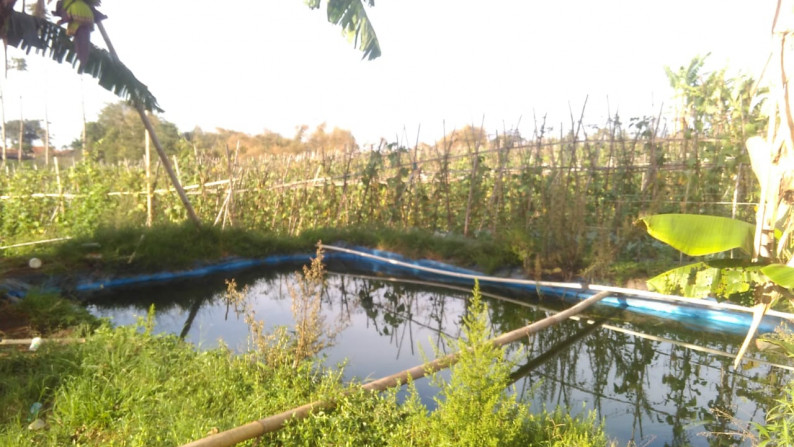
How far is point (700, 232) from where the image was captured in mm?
2074

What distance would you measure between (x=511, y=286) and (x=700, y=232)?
4.34 meters

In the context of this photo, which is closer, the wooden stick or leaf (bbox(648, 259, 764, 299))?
leaf (bbox(648, 259, 764, 299))

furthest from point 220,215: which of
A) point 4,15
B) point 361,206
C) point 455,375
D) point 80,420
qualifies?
point 455,375

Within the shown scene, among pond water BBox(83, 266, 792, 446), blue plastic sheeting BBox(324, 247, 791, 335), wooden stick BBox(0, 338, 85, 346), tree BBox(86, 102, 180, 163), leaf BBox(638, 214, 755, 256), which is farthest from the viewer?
tree BBox(86, 102, 180, 163)

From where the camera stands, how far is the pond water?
3.11 metres

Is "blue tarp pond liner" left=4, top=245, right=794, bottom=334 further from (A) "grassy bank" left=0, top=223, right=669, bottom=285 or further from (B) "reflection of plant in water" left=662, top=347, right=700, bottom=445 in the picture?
(B) "reflection of plant in water" left=662, top=347, right=700, bottom=445

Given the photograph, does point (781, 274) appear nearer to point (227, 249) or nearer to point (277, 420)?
point (277, 420)

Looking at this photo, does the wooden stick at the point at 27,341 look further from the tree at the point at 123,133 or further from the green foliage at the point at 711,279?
the tree at the point at 123,133

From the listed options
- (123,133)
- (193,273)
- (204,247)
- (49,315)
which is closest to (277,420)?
(49,315)

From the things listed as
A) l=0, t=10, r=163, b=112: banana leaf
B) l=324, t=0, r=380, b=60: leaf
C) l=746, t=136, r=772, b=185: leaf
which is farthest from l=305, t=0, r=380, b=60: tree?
l=746, t=136, r=772, b=185: leaf

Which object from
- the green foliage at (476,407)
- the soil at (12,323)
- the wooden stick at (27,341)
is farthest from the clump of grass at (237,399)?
the soil at (12,323)

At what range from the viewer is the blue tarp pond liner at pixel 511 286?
459 centimetres

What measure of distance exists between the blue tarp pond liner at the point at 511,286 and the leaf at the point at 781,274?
110 cm

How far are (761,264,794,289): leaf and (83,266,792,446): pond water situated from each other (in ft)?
2.27
